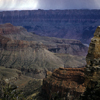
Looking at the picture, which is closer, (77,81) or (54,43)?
(77,81)

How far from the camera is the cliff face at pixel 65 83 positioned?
42609 mm

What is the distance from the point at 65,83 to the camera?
149ft

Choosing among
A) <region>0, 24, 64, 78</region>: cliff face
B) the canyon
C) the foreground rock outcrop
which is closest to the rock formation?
the foreground rock outcrop

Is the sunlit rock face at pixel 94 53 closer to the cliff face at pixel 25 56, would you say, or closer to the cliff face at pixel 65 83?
the cliff face at pixel 65 83

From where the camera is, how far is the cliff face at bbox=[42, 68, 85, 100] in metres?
42.6

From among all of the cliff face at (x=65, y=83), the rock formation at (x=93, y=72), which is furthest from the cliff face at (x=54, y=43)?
the rock formation at (x=93, y=72)

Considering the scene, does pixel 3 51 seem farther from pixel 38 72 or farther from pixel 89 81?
pixel 89 81

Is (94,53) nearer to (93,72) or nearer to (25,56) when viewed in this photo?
(93,72)

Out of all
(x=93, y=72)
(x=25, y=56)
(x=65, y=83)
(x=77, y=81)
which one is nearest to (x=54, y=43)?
(x=25, y=56)

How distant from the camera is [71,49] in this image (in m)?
166

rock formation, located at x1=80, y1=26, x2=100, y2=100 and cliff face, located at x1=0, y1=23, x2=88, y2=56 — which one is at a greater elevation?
cliff face, located at x1=0, y1=23, x2=88, y2=56

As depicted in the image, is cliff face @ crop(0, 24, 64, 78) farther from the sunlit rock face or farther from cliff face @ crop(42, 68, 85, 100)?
the sunlit rock face

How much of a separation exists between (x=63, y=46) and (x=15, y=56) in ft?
179

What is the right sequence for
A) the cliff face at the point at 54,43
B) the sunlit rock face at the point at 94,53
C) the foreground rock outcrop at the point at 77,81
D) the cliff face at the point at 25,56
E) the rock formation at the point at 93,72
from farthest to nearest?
the cliff face at the point at 54,43 → the cliff face at the point at 25,56 → the sunlit rock face at the point at 94,53 → the foreground rock outcrop at the point at 77,81 → the rock formation at the point at 93,72
